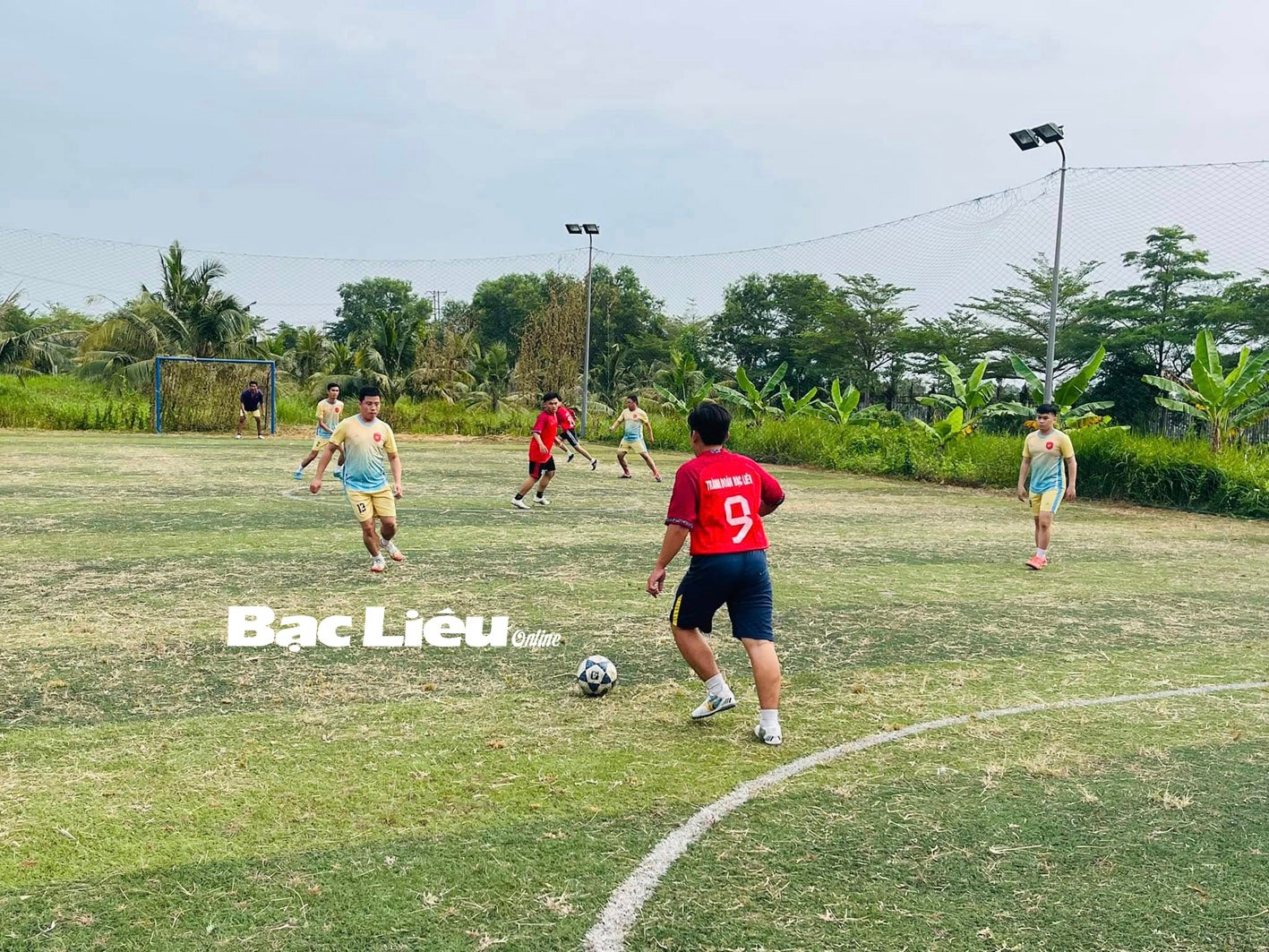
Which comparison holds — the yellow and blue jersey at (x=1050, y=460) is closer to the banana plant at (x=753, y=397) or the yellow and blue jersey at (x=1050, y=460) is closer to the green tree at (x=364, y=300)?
the banana plant at (x=753, y=397)

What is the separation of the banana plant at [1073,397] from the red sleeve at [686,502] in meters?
14.7

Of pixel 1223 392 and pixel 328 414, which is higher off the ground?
pixel 1223 392

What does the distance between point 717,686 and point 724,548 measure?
829mm

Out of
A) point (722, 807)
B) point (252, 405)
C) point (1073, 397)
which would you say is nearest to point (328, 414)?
point (252, 405)

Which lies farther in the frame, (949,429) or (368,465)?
(949,429)

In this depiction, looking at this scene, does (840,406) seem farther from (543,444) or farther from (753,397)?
(543,444)

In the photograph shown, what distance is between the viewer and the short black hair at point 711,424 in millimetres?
5016

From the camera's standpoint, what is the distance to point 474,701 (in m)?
5.70

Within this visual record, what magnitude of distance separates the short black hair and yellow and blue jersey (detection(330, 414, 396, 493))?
16.3ft

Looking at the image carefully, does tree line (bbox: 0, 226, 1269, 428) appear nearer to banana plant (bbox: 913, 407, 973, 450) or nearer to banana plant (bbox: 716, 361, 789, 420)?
banana plant (bbox: 716, 361, 789, 420)

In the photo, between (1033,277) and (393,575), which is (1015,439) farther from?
(1033,277)

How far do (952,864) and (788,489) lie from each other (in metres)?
15.6

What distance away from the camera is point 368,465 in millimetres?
9391


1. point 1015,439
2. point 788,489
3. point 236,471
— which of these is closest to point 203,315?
point 236,471
